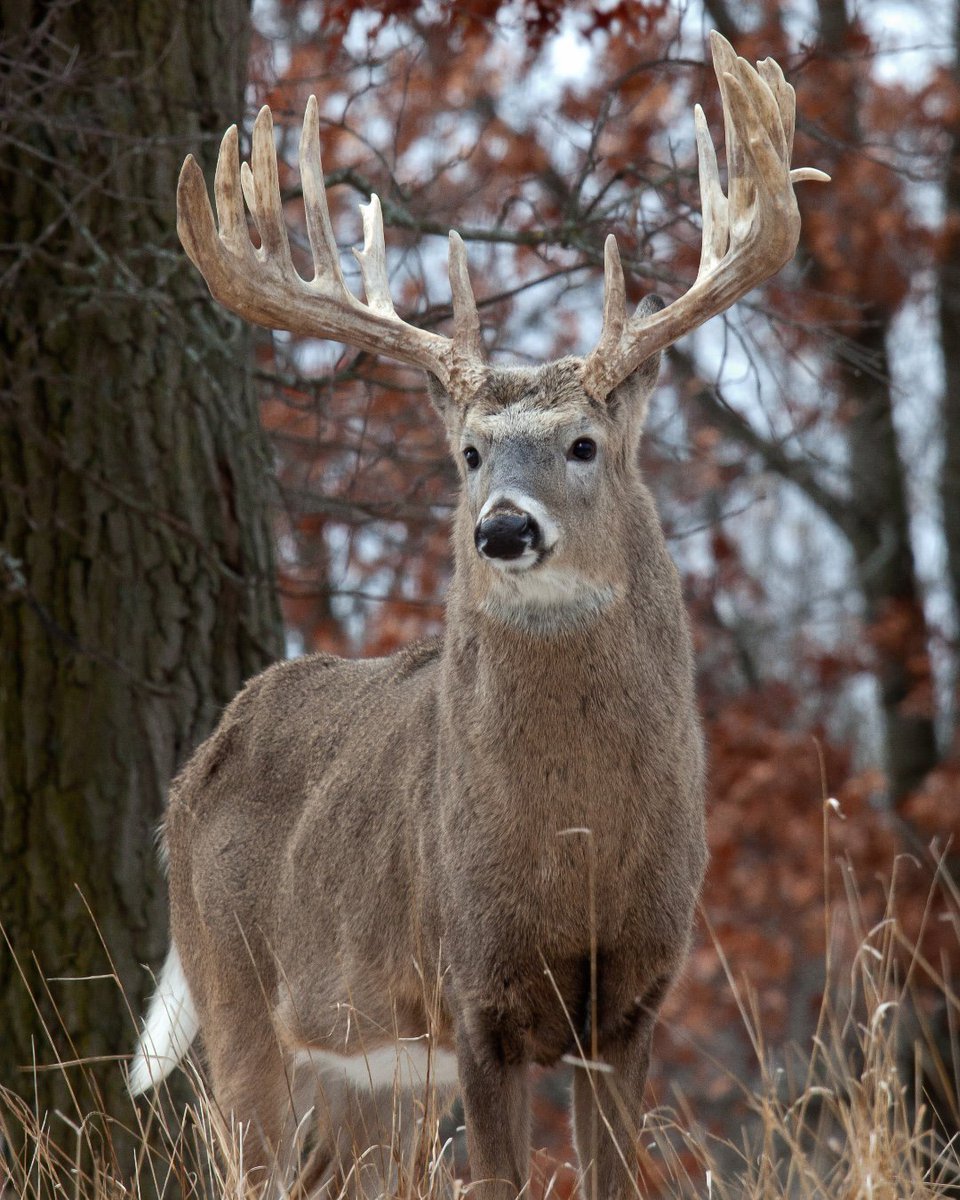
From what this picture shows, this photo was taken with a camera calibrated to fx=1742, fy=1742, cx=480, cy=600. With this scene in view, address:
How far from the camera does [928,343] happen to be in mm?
17844

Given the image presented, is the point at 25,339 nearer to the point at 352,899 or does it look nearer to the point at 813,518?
the point at 352,899

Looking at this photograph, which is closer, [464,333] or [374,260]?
[464,333]

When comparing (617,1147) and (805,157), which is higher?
(805,157)

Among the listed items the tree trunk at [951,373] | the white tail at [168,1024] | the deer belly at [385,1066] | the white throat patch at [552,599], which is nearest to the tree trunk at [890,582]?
the tree trunk at [951,373]

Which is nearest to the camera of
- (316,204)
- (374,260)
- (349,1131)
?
(316,204)

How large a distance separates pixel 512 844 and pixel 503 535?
793mm

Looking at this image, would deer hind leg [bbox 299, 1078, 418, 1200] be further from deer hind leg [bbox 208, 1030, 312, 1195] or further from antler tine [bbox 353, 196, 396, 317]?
antler tine [bbox 353, 196, 396, 317]

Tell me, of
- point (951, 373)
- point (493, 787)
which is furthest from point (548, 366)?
point (951, 373)

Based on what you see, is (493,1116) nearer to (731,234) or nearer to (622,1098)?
(622,1098)

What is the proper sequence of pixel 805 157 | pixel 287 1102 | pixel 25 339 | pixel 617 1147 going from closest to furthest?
1. pixel 617 1147
2. pixel 287 1102
3. pixel 25 339
4. pixel 805 157

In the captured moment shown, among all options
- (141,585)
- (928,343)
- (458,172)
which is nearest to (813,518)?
(928,343)

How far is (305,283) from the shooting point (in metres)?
5.15

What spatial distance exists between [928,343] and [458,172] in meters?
5.58

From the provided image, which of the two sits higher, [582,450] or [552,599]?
[582,450]
